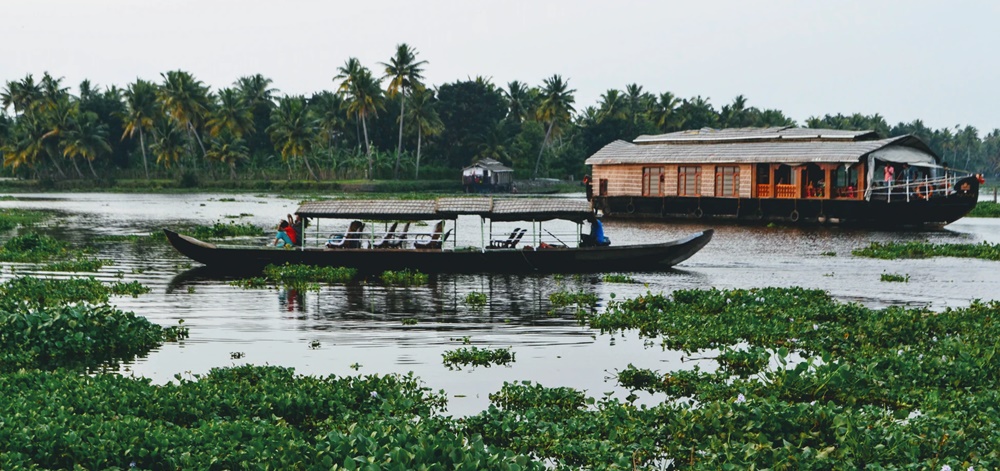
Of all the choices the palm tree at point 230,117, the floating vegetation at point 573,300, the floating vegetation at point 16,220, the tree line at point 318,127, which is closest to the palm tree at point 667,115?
the tree line at point 318,127

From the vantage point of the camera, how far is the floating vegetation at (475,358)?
1375 centimetres

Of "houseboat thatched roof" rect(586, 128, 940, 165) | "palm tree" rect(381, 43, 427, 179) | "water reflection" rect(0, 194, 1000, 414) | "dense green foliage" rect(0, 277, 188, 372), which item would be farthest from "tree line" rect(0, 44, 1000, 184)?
"dense green foliage" rect(0, 277, 188, 372)

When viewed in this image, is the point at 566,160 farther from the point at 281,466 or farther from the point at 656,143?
the point at 281,466

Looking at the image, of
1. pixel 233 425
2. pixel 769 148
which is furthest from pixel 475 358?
pixel 769 148

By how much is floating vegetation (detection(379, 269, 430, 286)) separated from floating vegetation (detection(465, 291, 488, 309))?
9.37 ft

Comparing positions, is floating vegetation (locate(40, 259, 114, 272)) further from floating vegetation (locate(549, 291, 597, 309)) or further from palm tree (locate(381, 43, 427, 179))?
palm tree (locate(381, 43, 427, 179))

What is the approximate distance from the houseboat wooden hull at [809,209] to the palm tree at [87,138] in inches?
2237

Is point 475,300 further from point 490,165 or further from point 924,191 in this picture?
point 490,165

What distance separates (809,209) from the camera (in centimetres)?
4766

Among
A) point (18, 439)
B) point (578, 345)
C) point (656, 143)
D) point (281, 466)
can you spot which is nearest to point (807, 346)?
point (578, 345)

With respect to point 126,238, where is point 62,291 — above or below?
below

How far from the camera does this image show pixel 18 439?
8.01 m

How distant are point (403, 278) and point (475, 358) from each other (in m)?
10.3

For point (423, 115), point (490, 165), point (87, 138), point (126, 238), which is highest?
point (423, 115)
